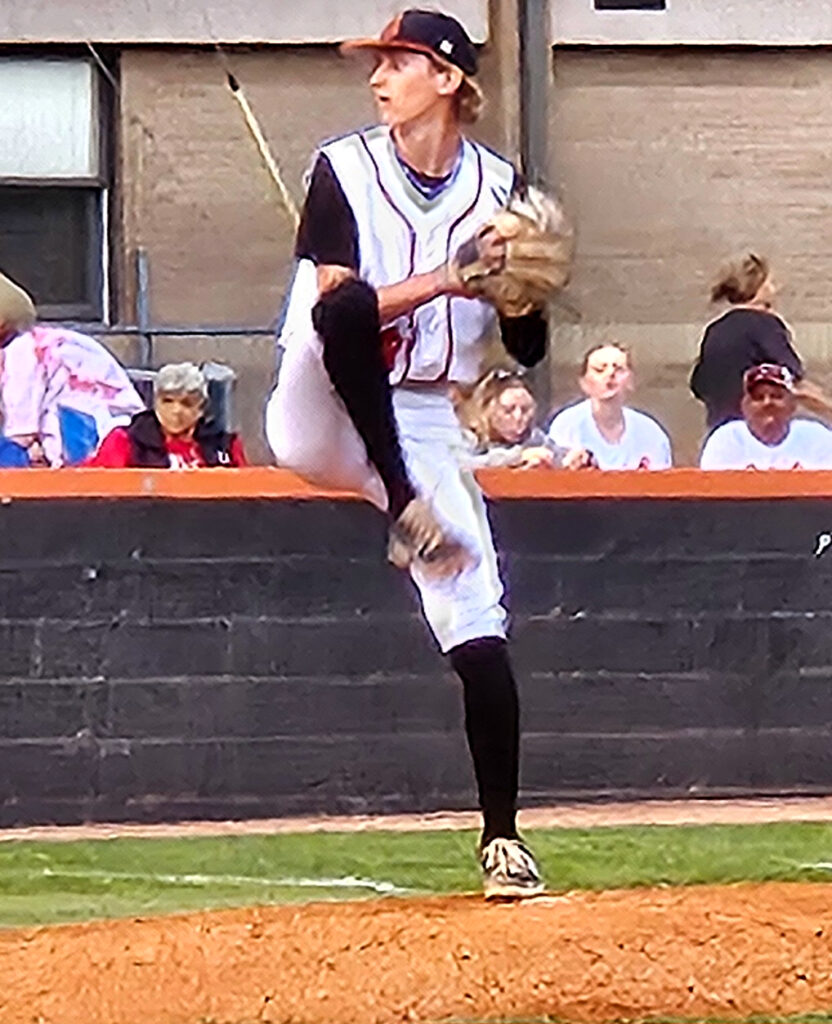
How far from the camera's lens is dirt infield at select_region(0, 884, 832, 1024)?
587cm

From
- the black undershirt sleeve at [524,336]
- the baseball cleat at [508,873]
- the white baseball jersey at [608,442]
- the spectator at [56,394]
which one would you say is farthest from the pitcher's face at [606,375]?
the baseball cleat at [508,873]

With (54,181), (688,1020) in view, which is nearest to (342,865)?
(688,1020)

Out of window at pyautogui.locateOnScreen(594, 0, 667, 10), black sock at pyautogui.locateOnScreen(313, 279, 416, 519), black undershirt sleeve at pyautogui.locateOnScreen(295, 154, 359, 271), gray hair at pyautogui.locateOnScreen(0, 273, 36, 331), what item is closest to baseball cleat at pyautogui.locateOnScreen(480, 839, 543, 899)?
black sock at pyautogui.locateOnScreen(313, 279, 416, 519)

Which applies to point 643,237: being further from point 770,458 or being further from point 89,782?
point 89,782

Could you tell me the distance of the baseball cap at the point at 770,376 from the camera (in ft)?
36.4

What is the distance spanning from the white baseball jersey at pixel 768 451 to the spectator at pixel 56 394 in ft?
7.96

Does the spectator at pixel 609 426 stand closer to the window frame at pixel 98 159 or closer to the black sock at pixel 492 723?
the window frame at pixel 98 159

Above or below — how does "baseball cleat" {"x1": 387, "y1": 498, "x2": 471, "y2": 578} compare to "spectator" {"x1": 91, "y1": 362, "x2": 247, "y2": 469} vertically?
below

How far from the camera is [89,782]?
10406 mm

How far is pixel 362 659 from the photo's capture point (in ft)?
35.0

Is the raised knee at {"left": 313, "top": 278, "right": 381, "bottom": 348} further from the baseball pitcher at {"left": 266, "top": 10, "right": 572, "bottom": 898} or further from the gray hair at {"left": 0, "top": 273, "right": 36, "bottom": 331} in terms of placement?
the gray hair at {"left": 0, "top": 273, "right": 36, "bottom": 331}

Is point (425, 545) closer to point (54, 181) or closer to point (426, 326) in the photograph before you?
point (426, 326)

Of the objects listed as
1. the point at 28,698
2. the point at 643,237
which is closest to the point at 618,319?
the point at 643,237

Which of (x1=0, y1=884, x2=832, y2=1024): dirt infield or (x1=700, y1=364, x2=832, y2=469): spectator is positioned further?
(x1=700, y1=364, x2=832, y2=469): spectator
